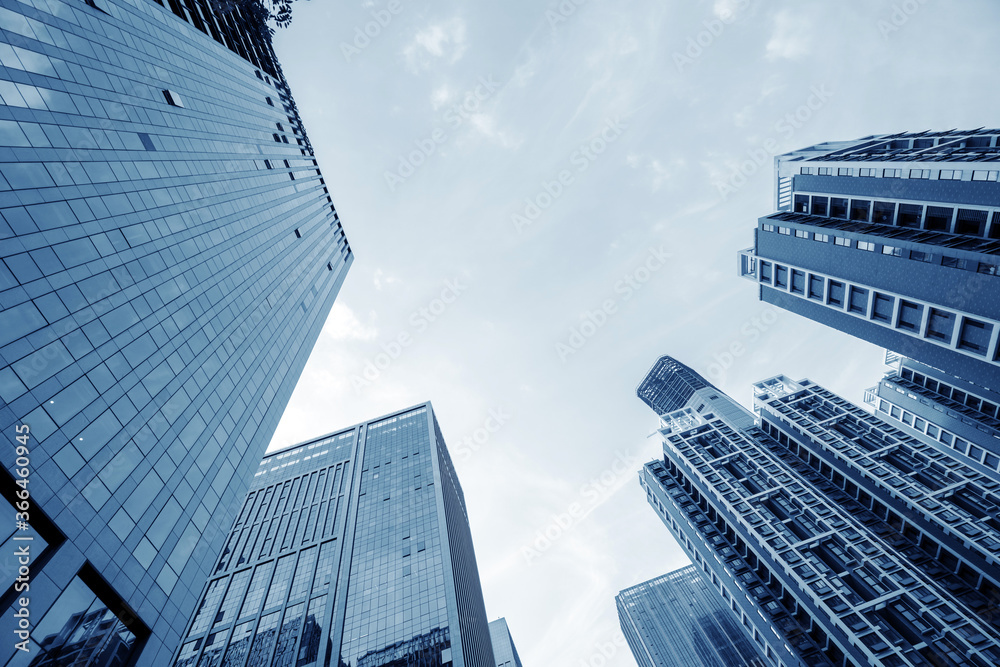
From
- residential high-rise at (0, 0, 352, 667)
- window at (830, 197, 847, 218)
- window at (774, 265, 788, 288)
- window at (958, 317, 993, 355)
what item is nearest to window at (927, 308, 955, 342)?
window at (958, 317, 993, 355)

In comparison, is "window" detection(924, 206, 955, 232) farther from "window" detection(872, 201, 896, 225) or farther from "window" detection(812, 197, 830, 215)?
"window" detection(812, 197, 830, 215)

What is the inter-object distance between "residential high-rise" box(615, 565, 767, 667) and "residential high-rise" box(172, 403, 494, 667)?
212 ft

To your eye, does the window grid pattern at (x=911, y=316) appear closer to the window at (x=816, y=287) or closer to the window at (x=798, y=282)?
the window at (x=816, y=287)

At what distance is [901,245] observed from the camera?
45.2 meters

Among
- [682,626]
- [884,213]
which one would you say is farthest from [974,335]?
[682,626]

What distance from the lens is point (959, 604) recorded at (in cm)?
5956

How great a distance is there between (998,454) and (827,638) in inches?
1381

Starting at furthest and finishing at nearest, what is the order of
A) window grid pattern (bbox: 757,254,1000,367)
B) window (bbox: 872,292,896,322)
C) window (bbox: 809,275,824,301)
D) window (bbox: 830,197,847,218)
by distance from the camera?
window (bbox: 830,197,847,218)
window (bbox: 809,275,824,301)
window (bbox: 872,292,896,322)
window grid pattern (bbox: 757,254,1000,367)

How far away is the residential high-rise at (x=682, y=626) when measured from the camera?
121 meters

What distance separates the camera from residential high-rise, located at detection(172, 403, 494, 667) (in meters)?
63.5

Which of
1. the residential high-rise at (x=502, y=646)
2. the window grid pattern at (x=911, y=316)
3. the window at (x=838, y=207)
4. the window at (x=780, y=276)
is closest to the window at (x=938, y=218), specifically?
the window grid pattern at (x=911, y=316)

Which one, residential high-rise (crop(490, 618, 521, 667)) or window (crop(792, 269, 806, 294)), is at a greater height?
window (crop(792, 269, 806, 294))

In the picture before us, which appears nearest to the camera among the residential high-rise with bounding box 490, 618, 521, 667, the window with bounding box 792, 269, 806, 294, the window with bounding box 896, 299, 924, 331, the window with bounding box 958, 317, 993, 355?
the window with bounding box 958, 317, 993, 355

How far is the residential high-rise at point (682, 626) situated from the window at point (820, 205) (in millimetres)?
98486
